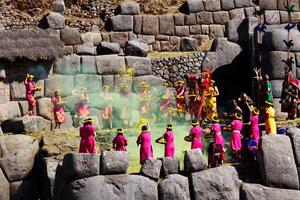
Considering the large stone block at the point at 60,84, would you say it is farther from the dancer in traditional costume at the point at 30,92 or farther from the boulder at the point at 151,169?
the boulder at the point at 151,169

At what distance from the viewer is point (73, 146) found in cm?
1505

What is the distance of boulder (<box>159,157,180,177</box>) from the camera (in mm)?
12367

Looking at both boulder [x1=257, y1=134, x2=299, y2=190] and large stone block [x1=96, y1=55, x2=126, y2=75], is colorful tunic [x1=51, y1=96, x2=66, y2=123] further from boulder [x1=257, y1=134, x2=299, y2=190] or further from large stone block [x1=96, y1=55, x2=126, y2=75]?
boulder [x1=257, y1=134, x2=299, y2=190]

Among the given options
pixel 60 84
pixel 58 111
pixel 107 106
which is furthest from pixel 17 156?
pixel 60 84

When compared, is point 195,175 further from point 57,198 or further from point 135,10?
point 135,10

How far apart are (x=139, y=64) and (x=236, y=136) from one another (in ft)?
26.3

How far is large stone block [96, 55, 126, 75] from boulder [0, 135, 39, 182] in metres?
5.91

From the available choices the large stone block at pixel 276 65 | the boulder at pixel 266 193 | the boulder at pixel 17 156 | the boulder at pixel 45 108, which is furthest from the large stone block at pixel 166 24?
the boulder at pixel 266 193

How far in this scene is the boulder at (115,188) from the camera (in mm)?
12035

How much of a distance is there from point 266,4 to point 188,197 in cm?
1469

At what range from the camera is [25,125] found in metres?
16.3

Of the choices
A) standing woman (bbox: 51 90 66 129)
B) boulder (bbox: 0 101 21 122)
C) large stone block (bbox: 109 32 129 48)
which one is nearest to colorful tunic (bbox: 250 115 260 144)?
standing woman (bbox: 51 90 66 129)

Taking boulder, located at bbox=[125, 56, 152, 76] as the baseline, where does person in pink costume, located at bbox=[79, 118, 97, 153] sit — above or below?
below

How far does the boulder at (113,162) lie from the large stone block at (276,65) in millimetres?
8340
